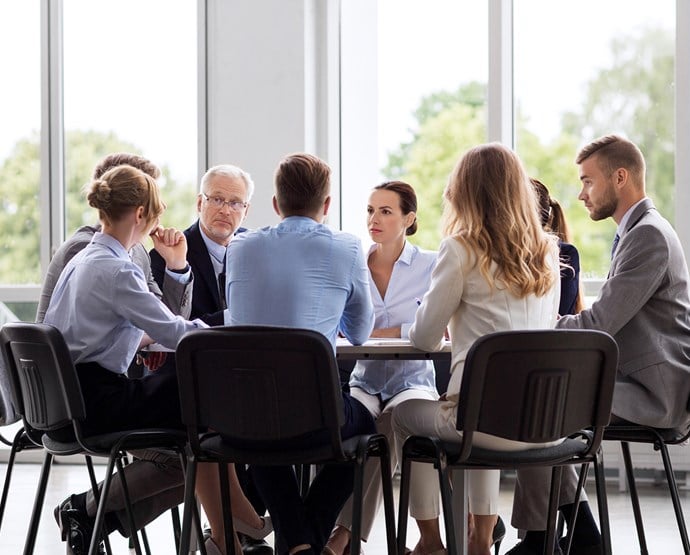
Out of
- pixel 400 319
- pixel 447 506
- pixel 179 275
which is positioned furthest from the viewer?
pixel 400 319

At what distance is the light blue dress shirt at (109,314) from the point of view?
305 cm

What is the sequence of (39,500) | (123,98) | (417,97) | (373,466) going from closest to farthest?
(39,500) → (373,466) → (417,97) → (123,98)

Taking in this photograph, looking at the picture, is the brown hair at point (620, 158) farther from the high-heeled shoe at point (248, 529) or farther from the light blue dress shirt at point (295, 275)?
the high-heeled shoe at point (248, 529)

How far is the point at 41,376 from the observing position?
2963 mm

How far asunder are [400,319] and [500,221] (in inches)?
43.5

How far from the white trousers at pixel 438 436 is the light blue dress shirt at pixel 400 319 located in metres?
0.51

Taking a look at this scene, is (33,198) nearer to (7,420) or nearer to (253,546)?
(7,420)

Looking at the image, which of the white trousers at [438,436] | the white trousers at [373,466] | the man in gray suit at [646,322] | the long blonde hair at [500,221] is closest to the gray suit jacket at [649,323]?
the man in gray suit at [646,322]

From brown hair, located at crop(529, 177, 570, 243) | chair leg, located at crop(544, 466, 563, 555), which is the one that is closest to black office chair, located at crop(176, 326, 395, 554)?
chair leg, located at crop(544, 466, 563, 555)

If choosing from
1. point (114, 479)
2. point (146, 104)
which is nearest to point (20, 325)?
point (114, 479)

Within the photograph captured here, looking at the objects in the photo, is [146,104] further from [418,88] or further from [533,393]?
[533,393]

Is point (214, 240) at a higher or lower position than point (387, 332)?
higher

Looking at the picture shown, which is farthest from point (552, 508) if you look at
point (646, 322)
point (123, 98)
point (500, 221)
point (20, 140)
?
point (20, 140)

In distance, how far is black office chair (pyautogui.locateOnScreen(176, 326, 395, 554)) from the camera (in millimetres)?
2607
